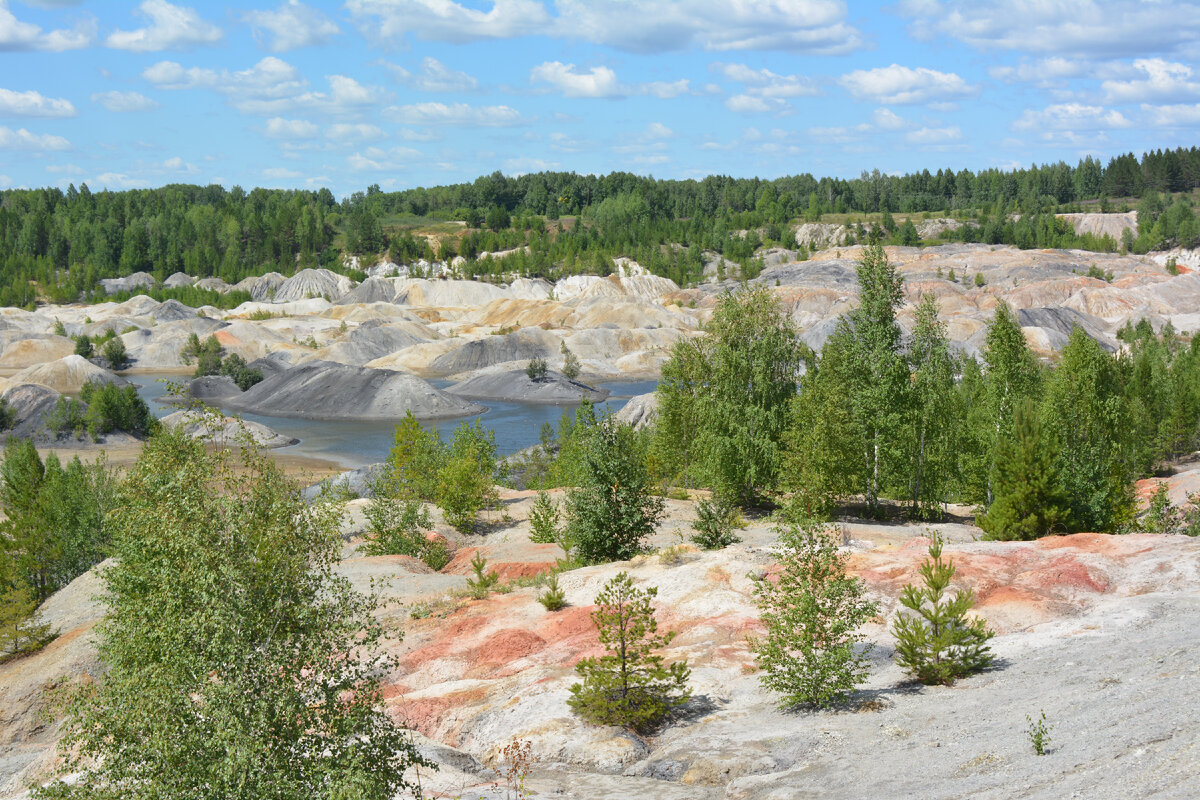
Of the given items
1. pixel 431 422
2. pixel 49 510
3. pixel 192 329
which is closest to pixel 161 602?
pixel 49 510

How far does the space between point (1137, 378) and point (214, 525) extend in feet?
216

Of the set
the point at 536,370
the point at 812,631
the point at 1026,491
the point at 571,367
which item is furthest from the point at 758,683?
the point at 571,367

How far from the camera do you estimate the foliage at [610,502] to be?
31.5m

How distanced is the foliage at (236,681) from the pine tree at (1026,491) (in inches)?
977

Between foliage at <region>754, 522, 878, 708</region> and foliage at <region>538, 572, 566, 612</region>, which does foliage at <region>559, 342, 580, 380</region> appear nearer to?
foliage at <region>538, 572, 566, 612</region>

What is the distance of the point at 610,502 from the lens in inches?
1259

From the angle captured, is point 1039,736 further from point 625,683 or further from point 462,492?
point 462,492

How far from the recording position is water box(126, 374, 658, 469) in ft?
286

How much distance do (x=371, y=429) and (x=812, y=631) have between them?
85.4 metres

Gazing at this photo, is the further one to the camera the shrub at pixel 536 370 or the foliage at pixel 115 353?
the foliage at pixel 115 353

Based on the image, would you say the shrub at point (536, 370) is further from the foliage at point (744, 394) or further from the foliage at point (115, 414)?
the foliage at point (744, 394)

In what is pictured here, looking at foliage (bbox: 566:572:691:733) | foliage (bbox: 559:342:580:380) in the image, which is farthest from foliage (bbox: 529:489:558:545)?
foliage (bbox: 559:342:580:380)

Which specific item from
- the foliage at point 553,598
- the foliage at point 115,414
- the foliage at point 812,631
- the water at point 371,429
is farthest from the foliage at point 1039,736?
the foliage at point 115,414

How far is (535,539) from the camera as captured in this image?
38812mm
